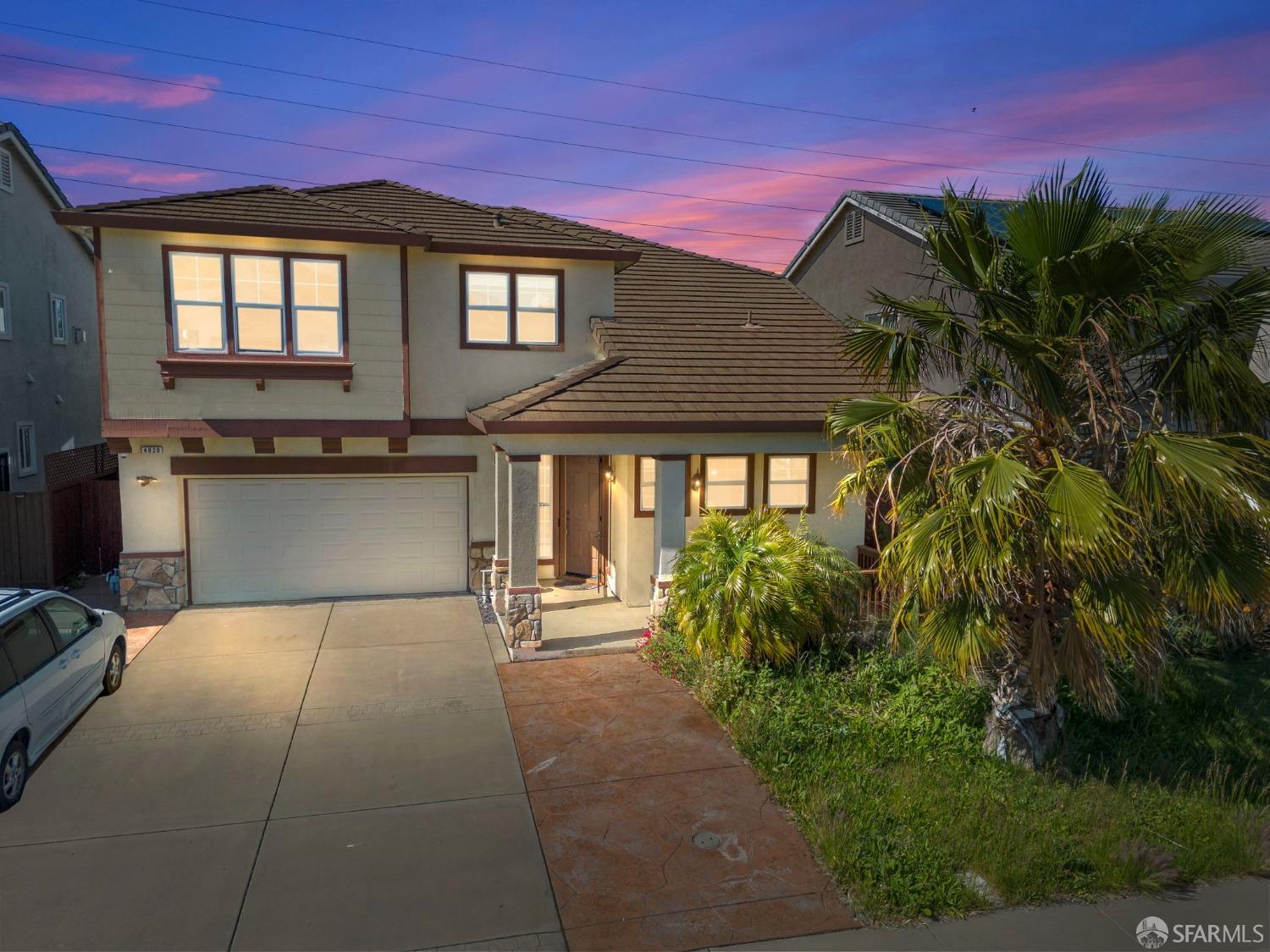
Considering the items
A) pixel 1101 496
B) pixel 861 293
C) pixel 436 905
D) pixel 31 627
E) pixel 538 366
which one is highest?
pixel 861 293

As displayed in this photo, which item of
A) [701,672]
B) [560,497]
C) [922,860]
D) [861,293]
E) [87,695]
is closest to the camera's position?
[922,860]

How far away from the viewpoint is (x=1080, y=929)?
590 cm

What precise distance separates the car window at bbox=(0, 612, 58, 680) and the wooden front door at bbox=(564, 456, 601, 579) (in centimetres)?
844

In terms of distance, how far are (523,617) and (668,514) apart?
2634 millimetres

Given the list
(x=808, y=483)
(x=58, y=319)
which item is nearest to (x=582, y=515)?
(x=808, y=483)

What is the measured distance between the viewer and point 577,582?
1529 cm

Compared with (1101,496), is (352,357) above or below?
above

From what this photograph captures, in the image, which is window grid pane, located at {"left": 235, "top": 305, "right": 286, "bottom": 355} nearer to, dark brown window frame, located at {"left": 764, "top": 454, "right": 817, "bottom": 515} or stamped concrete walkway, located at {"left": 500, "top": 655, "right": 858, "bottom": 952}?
stamped concrete walkway, located at {"left": 500, "top": 655, "right": 858, "bottom": 952}

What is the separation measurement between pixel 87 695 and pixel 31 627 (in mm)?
1293

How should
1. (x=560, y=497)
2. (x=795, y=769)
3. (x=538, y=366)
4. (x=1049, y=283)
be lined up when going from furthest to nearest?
(x=560, y=497) < (x=538, y=366) < (x=795, y=769) < (x=1049, y=283)

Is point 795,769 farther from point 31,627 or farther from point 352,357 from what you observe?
point 352,357

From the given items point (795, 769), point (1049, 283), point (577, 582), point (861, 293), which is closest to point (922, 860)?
point (795, 769)

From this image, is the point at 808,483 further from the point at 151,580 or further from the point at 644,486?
the point at 151,580

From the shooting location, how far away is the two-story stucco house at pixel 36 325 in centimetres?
1728
